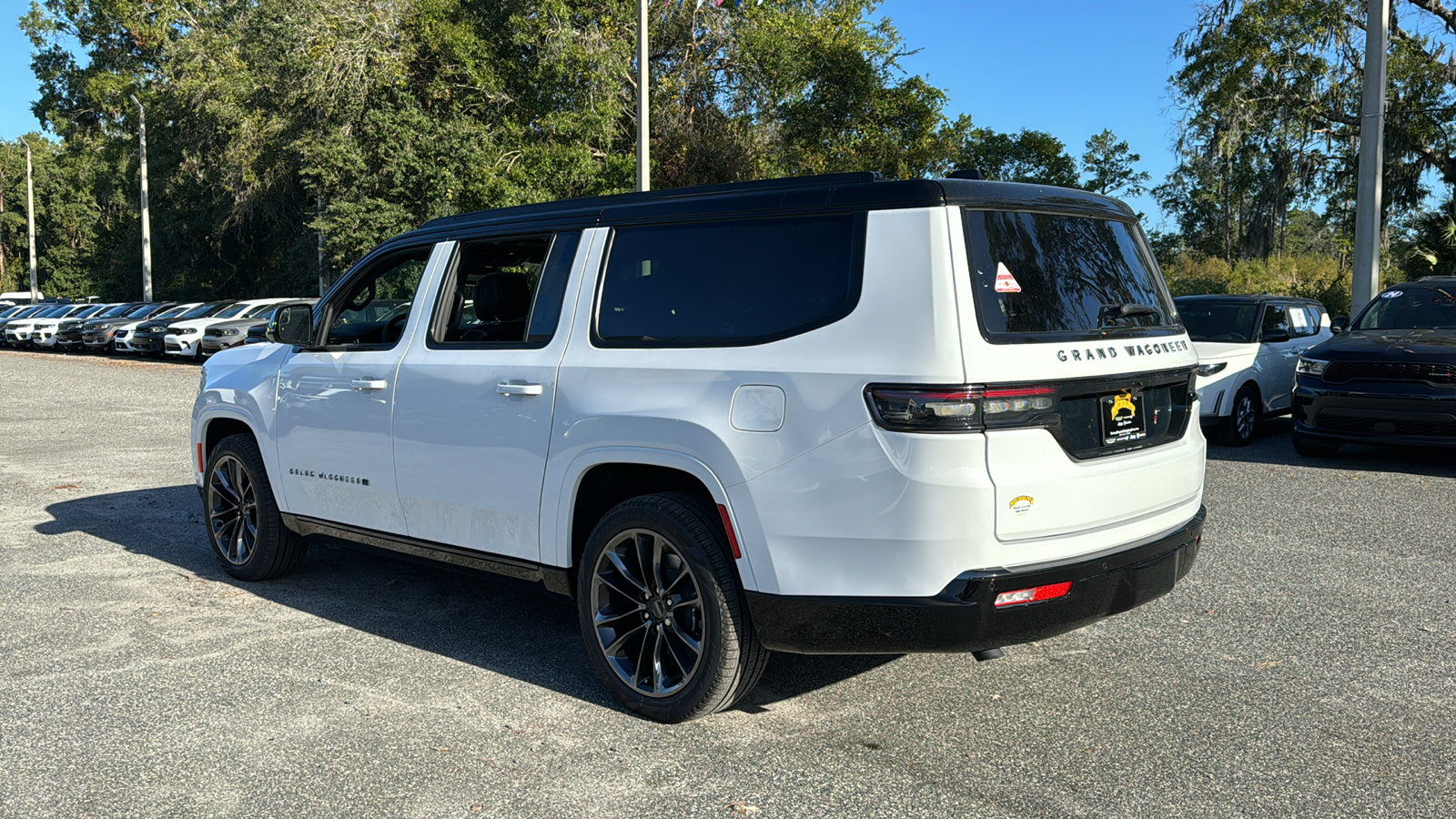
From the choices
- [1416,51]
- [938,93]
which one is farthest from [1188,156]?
[938,93]

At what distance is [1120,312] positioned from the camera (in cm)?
412

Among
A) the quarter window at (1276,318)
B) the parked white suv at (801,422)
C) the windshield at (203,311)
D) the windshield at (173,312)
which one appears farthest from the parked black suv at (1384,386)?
the windshield at (173,312)

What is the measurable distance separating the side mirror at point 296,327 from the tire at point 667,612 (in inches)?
88.0

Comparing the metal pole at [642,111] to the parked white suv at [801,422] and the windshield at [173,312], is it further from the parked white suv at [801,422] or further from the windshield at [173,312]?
the windshield at [173,312]

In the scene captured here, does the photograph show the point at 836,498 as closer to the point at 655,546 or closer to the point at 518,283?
the point at 655,546

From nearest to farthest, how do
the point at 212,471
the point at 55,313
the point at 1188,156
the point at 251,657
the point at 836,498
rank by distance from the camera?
the point at 836,498 → the point at 251,657 → the point at 212,471 → the point at 1188,156 → the point at 55,313

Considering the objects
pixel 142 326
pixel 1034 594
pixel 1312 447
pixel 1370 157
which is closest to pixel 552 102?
pixel 142 326

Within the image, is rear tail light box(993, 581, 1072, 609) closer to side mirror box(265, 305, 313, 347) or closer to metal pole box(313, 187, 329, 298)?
side mirror box(265, 305, 313, 347)

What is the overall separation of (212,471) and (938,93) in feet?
76.9

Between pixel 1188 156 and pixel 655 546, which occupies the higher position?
pixel 1188 156

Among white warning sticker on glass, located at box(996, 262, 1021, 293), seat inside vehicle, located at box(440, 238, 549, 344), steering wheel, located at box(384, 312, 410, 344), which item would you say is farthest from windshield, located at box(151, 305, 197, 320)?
white warning sticker on glass, located at box(996, 262, 1021, 293)

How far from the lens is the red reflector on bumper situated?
364 cm

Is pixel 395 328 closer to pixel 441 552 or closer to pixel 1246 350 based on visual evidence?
pixel 441 552

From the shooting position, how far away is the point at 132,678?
186 inches
